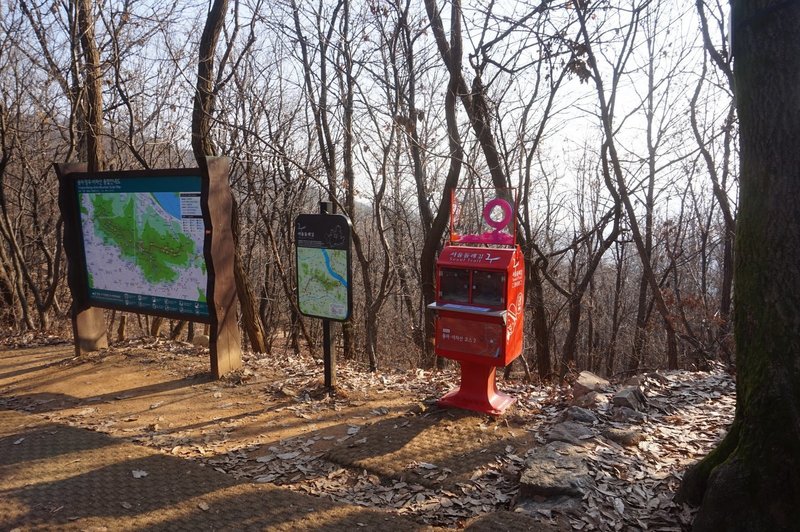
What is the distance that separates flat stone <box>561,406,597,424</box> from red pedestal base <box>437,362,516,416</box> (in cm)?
53

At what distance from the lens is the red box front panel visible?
4.48 metres

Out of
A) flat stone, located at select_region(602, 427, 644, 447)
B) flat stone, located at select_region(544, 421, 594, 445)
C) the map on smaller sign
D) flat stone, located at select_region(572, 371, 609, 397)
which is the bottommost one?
flat stone, located at select_region(602, 427, 644, 447)

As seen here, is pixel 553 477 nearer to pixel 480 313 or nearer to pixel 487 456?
pixel 487 456

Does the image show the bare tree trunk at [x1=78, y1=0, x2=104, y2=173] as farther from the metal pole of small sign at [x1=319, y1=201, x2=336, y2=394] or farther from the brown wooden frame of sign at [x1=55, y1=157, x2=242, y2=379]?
the metal pole of small sign at [x1=319, y1=201, x2=336, y2=394]

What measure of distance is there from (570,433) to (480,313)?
1183 mm

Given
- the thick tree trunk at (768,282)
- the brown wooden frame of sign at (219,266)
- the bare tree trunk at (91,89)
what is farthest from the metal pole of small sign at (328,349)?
the bare tree trunk at (91,89)

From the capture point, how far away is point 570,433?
13.8 feet

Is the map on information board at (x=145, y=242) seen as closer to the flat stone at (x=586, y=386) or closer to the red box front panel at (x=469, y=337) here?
the red box front panel at (x=469, y=337)

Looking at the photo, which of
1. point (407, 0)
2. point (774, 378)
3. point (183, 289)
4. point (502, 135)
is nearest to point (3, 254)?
point (183, 289)

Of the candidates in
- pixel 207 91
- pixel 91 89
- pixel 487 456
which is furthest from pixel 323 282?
pixel 91 89

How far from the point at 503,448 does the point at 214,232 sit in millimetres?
3717

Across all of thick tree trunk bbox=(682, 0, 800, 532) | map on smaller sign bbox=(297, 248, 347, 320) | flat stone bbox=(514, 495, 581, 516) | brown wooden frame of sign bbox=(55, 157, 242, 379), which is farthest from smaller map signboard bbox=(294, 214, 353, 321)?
thick tree trunk bbox=(682, 0, 800, 532)

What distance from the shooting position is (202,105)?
7.79 meters

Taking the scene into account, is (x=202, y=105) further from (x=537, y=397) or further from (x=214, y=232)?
(x=537, y=397)
